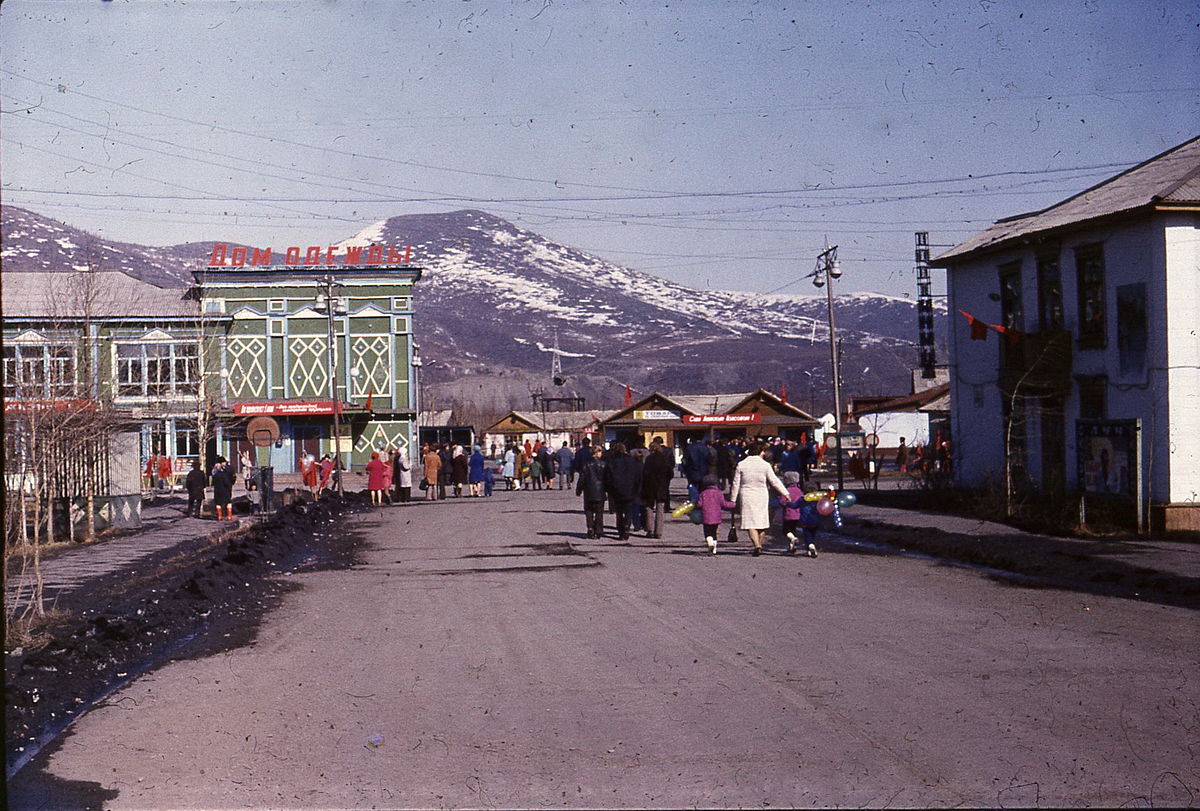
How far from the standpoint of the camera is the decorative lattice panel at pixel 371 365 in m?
68.9

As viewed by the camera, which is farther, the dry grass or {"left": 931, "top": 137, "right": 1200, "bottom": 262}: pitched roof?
{"left": 931, "top": 137, "right": 1200, "bottom": 262}: pitched roof

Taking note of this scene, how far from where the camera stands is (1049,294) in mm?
28266

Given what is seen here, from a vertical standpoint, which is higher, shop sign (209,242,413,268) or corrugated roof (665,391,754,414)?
shop sign (209,242,413,268)

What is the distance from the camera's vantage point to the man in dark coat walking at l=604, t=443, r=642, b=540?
22.4m

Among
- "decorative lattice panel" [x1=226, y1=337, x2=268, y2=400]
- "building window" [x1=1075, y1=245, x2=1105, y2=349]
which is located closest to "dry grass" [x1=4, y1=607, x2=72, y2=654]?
"building window" [x1=1075, y1=245, x2=1105, y2=349]

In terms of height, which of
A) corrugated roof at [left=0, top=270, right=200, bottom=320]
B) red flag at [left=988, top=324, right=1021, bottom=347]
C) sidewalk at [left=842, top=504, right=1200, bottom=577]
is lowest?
sidewalk at [left=842, top=504, right=1200, bottom=577]

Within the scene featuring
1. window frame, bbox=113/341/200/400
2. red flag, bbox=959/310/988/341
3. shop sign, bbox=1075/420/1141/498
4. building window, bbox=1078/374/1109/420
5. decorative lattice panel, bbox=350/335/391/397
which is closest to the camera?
shop sign, bbox=1075/420/1141/498

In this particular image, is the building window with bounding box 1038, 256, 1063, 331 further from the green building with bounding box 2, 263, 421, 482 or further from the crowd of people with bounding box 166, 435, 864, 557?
the green building with bounding box 2, 263, 421, 482

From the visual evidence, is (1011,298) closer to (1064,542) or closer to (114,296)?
(1064,542)

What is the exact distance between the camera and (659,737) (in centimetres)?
699

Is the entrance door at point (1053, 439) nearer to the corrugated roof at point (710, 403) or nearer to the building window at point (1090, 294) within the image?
the building window at point (1090, 294)

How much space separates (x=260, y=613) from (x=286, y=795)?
7.78 m

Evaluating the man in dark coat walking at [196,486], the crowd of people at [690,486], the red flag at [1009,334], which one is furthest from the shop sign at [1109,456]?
the man in dark coat walking at [196,486]

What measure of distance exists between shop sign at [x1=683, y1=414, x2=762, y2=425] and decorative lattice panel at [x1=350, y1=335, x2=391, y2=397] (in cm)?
2880
